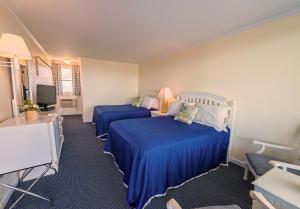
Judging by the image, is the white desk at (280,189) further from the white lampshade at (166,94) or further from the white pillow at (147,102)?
the white pillow at (147,102)

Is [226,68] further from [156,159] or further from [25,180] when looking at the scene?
[25,180]

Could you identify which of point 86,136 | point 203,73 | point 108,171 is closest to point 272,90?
point 203,73

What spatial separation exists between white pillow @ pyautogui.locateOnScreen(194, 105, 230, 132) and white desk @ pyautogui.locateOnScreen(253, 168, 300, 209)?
1.33 metres

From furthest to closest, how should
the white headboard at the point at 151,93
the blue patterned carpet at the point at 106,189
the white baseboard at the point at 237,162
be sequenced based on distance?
1. the white headboard at the point at 151,93
2. the white baseboard at the point at 237,162
3. the blue patterned carpet at the point at 106,189

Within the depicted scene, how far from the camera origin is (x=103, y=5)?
177cm

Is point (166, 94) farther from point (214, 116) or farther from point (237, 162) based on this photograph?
point (237, 162)

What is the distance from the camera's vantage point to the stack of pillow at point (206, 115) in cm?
239

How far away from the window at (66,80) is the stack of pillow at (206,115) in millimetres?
5623

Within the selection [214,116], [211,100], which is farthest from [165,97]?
[214,116]

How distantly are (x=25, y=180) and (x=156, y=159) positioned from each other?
1977mm

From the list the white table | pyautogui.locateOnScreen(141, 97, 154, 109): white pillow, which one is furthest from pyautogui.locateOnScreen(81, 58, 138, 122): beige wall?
the white table

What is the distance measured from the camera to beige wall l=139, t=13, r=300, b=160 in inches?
75.2

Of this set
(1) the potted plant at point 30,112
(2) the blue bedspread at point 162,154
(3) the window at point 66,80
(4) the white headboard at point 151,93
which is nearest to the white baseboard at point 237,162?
(2) the blue bedspread at point 162,154

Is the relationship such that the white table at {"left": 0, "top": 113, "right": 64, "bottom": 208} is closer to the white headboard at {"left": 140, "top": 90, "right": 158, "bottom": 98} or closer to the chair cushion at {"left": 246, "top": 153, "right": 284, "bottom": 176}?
the chair cushion at {"left": 246, "top": 153, "right": 284, "bottom": 176}
